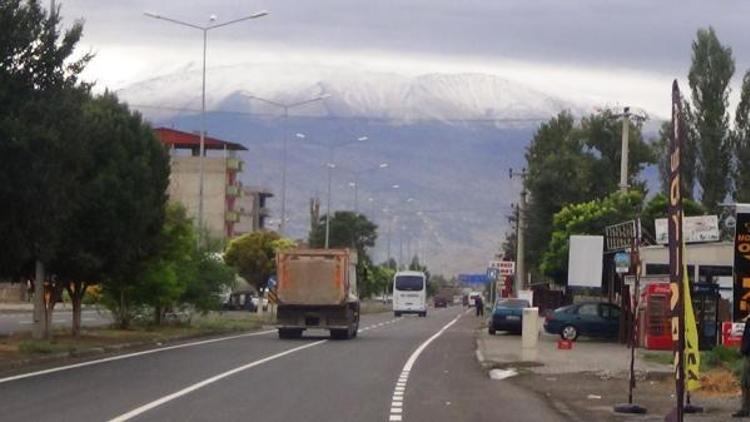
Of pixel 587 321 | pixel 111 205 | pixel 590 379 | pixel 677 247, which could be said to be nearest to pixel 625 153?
pixel 587 321

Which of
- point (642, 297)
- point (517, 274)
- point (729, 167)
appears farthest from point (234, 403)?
point (517, 274)

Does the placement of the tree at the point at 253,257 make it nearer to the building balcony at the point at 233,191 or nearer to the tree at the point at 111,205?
the building balcony at the point at 233,191

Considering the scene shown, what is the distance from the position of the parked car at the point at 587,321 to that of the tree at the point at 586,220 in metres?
9.65

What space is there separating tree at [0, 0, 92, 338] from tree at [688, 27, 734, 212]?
4570 centimetres

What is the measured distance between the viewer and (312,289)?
51469mm

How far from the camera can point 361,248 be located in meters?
152

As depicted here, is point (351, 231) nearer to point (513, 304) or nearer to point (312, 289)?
point (513, 304)

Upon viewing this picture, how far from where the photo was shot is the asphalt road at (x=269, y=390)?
22.1 meters

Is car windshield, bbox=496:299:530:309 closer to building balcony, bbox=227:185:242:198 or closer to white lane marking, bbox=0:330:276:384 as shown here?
white lane marking, bbox=0:330:276:384

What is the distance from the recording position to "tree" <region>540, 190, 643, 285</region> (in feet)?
213

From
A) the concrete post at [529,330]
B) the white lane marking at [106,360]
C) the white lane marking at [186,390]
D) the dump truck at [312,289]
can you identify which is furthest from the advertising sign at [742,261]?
the dump truck at [312,289]

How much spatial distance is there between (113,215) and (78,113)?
8565mm

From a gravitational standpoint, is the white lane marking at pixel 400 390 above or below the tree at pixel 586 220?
below

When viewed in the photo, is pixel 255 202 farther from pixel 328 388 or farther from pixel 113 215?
pixel 328 388
